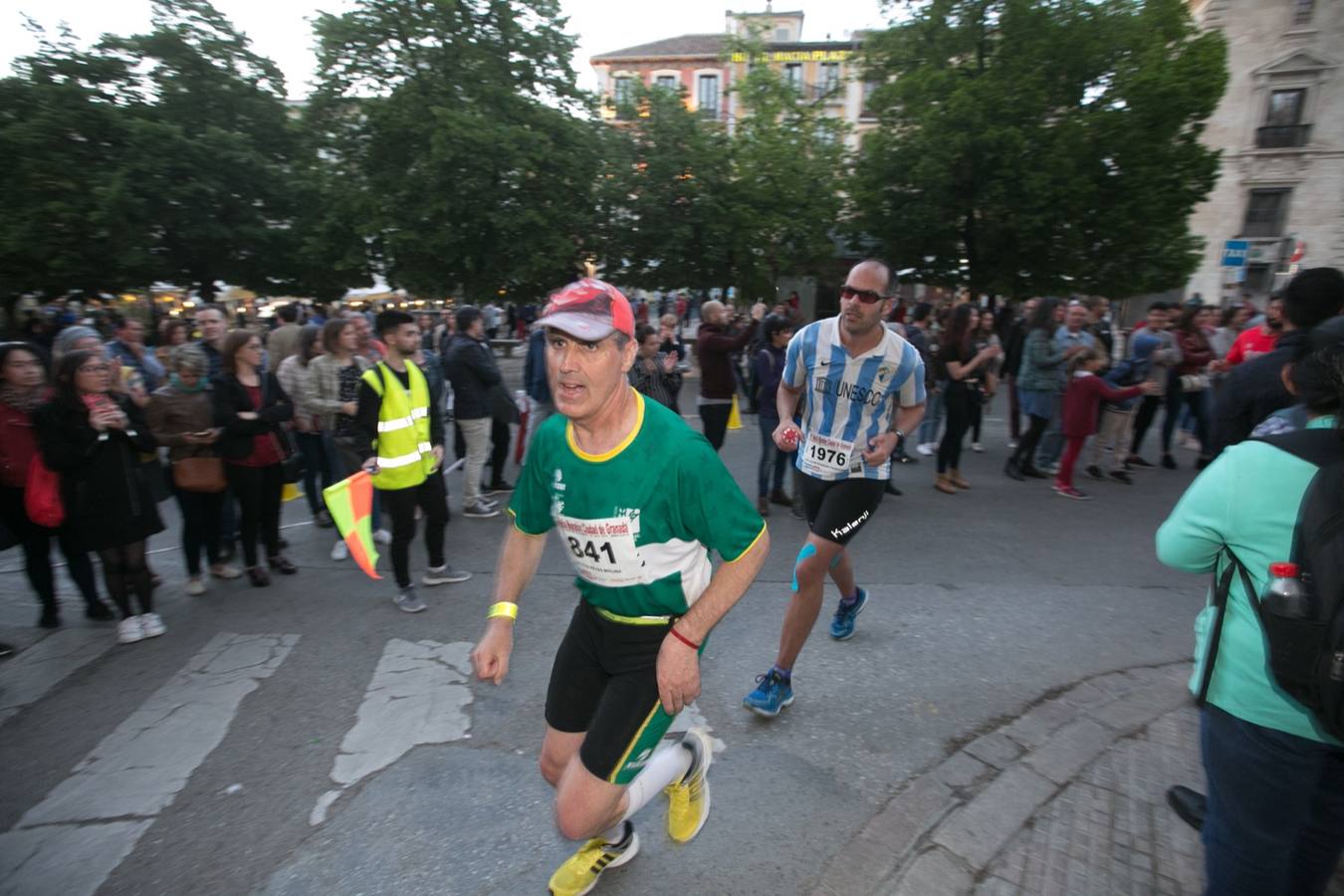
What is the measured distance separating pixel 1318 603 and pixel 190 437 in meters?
5.70

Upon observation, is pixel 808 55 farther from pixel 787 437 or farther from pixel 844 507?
pixel 844 507

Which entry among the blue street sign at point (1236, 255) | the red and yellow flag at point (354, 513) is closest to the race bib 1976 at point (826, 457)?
the red and yellow flag at point (354, 513)

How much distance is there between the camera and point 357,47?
1873 centimetres

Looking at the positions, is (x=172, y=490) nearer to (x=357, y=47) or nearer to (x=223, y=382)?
(x=223, y=382)

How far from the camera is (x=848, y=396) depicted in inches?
→ 155

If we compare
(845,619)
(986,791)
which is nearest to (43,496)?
(845,619)

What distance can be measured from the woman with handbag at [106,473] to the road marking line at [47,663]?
7.9 inches

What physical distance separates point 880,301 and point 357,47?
19.8m

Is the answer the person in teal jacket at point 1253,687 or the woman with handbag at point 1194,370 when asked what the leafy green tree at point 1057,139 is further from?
the person in teal jacket at point 1253,687

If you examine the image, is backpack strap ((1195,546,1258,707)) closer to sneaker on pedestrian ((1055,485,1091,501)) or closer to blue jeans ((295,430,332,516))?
blue jeans ((295,430,332,516))

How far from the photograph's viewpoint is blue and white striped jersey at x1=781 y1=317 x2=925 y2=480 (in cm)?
382

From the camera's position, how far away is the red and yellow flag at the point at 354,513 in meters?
4.23

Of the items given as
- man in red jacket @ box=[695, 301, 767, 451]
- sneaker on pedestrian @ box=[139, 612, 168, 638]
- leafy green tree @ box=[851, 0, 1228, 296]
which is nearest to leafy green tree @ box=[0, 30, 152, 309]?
man in red jacket @ box=[695, 301, 767, 451]

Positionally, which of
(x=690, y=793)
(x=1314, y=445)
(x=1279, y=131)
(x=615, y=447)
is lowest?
(x=690, y=793)
